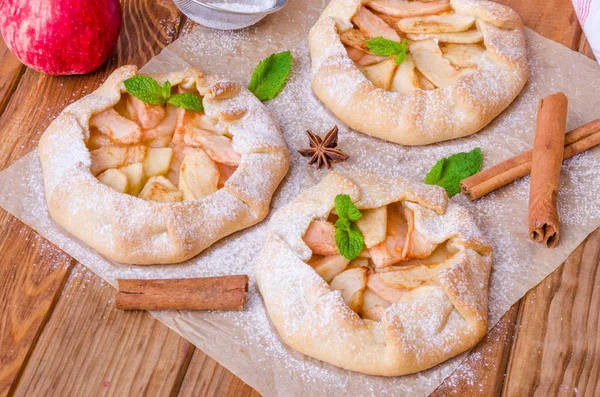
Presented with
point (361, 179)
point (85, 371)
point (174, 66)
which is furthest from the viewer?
point (174, 66)

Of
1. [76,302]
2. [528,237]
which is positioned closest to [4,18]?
[76,302]

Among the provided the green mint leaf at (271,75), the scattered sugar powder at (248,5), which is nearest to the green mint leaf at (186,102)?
the green mint leaf at (271,75)

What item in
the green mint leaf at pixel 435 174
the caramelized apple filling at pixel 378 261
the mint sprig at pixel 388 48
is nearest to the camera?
the caramelized apple filling at pixel 378 261

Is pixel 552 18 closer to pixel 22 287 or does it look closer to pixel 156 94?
pixel 156 94

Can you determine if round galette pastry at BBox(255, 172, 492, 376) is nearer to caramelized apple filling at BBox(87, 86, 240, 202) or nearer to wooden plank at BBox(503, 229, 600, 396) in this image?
wooden plank at BBox(503, 229, 600, 396)

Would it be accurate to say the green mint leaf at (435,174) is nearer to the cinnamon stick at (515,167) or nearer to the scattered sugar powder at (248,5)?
the cinnamon stick at (515,167)

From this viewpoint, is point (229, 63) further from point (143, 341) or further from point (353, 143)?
point (143, 341)
